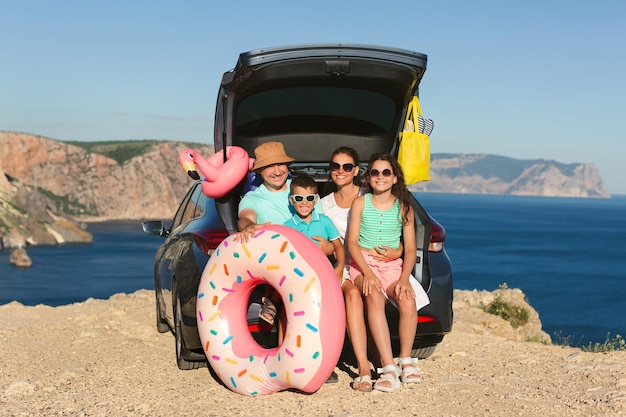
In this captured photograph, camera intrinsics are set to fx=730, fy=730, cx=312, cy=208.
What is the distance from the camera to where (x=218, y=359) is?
474 centimetres

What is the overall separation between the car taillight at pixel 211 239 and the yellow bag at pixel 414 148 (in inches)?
59.1

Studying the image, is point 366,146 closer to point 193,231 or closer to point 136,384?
point 193,231

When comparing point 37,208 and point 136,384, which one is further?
point 37,208

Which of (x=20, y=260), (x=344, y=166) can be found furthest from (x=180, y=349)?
(x=20, y=260)

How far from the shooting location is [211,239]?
197 inches

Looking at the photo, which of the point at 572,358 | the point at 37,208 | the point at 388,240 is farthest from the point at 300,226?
the point at 37,208

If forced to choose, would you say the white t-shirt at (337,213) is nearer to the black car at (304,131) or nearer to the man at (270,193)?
the man at (270,193)

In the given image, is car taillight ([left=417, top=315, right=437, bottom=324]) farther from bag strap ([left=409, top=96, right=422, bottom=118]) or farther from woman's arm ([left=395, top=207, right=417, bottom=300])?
bag strap ([left=409, top=96, right=422, bottom=118])

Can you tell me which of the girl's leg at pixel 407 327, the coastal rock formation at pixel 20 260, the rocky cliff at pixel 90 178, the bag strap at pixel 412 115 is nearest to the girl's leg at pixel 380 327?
the girl's leg at pixel 407 327

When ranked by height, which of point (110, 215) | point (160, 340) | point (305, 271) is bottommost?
point (110, 215)

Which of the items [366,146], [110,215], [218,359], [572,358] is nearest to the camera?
[218,359]

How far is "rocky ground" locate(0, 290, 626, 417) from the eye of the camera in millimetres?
4473

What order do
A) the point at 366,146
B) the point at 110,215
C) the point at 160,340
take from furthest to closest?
the point at 110,215, the point at 160,340, the point at 366,146

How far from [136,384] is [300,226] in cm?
165
